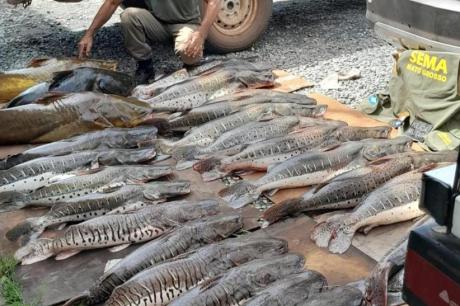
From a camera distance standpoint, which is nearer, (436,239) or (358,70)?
(436,239)

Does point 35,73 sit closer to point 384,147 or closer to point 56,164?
point 56,164

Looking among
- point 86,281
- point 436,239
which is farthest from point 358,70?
point 436,239

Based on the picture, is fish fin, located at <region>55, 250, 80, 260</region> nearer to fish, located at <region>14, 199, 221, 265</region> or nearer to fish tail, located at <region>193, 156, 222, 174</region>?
fish, located at <region>14, 199, 221, 265</region>

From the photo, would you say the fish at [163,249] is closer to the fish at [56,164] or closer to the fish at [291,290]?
the fish at [291,290]

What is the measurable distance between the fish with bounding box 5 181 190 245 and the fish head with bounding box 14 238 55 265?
139 millimetres

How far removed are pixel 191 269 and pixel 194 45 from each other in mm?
3911

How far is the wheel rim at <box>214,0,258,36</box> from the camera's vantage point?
863 centimetres

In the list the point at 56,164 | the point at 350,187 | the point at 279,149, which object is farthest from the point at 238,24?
the point at 350,187

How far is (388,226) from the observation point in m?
4.35

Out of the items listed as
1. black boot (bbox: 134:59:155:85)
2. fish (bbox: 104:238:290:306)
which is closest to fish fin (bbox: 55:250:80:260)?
fish (bbox: 104:238:290:306)

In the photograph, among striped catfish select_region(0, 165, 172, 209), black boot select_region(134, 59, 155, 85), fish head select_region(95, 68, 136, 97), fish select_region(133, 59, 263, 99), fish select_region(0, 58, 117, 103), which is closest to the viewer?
striped catfish select_region(0, 165, 172, 209)

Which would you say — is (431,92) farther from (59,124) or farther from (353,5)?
(353,5)

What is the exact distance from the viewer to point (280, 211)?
4.46 m

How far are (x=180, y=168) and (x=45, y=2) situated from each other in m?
9.07
